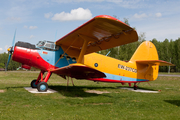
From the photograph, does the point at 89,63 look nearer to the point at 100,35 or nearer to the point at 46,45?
the point at 100,35

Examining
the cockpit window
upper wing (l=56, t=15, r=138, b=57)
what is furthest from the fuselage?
upper wing (l=56, t=15, r=138, b=57)

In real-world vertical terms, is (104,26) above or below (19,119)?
above

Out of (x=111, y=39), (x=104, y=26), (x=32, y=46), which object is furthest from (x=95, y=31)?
(x=32, y=46)

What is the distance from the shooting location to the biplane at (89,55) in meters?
7.31

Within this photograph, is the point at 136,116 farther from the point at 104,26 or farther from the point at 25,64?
the point at 25,64

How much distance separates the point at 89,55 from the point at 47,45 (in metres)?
2.68

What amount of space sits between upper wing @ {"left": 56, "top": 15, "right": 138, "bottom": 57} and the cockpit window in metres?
0.30

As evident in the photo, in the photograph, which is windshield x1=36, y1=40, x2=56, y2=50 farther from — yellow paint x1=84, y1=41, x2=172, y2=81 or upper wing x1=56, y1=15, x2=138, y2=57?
yellow paint x1=84, y1=41, x2=172, y2=81

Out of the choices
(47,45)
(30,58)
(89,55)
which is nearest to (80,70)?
(89,55)

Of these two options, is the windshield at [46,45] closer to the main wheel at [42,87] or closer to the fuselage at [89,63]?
the fuselage at [89,63]

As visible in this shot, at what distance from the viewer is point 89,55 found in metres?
10.3

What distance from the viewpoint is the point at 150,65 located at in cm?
1166

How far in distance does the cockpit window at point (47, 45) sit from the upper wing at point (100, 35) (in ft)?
0.99

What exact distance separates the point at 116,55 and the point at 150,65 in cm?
2308
